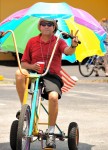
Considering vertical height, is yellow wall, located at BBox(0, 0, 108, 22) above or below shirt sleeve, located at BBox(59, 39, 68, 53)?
above

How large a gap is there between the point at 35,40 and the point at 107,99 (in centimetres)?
545

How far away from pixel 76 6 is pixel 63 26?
765 inches

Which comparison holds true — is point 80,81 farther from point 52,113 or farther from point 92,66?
point 52,113

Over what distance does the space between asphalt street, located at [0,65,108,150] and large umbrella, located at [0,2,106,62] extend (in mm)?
1075

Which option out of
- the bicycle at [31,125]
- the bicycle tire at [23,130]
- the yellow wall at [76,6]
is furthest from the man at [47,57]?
the yellow wall at [76,6]

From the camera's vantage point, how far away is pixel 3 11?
2558 cm

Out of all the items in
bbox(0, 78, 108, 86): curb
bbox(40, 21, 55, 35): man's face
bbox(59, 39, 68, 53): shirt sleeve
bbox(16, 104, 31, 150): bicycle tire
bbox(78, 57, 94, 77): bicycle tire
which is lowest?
bbox(16, 104, 31, 150): bicycle tire

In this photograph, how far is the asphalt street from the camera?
7.62 meters

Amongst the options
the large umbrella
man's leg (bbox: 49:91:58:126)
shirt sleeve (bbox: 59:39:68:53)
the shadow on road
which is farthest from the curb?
man's leg (bbox: 49:91:58:126)

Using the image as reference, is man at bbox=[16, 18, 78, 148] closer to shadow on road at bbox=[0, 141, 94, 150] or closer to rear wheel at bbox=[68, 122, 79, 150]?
rear wheel at bbox=[68, 122, 79, 150]

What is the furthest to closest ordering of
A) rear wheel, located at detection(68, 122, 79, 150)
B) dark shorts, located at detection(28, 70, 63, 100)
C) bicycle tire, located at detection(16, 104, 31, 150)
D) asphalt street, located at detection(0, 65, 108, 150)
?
asphalt street, located at detection(0, 65, 108, 150) < rear wheel, located at detection(68, 122, 79, 150) < dark shorts, located at detection(28, 70, 63, 100) < bicycle tire, located at detection(16, 104, 31, 150)

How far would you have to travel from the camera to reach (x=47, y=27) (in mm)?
6738

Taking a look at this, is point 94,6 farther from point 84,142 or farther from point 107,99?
point 84,142

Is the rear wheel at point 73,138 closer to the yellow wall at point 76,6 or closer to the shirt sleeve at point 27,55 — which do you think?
the shirt sleeve at point 27,55
